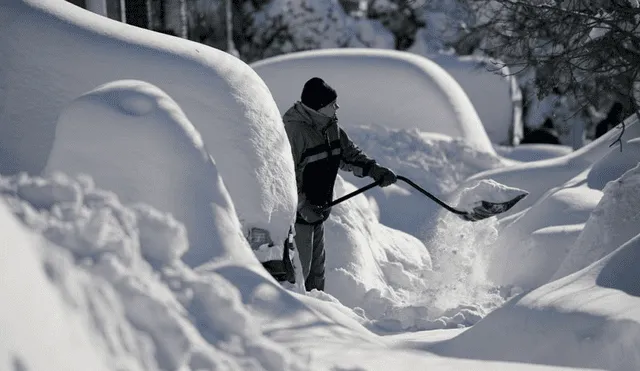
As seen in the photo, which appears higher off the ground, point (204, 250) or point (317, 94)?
point (317, 94)

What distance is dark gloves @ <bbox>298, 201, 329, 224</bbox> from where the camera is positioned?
22.3ft

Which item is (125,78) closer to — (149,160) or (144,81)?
(144,81)

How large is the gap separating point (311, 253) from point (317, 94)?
38.6 inches

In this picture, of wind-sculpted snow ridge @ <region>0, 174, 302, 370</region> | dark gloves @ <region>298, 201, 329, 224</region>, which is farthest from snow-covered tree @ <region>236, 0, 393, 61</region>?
wind-sculpted snow ridge @ <region>0, 174, 302, 370</region>

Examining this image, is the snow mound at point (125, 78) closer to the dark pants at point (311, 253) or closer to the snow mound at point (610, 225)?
the dark pants at point (311, 253)

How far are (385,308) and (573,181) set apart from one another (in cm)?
312

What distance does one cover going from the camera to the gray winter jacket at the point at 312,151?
6746 millimetres

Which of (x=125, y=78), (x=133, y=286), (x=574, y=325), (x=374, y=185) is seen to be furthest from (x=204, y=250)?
(x=374, y=185)

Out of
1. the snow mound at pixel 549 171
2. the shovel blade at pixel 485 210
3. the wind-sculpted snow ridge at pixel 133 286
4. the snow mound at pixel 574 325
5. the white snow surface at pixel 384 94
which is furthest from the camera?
the white snow surface at pixel 384 94

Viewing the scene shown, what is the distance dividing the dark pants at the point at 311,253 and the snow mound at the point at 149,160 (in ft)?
6.36

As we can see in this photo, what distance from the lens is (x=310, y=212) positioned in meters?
6.80

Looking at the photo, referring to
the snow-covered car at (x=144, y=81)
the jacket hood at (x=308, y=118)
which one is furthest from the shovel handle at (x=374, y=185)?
the snow-covered car at (x=144, y=81)

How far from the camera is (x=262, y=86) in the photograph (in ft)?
21.3

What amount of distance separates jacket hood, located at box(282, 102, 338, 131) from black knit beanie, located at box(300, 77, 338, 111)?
0.11ft
